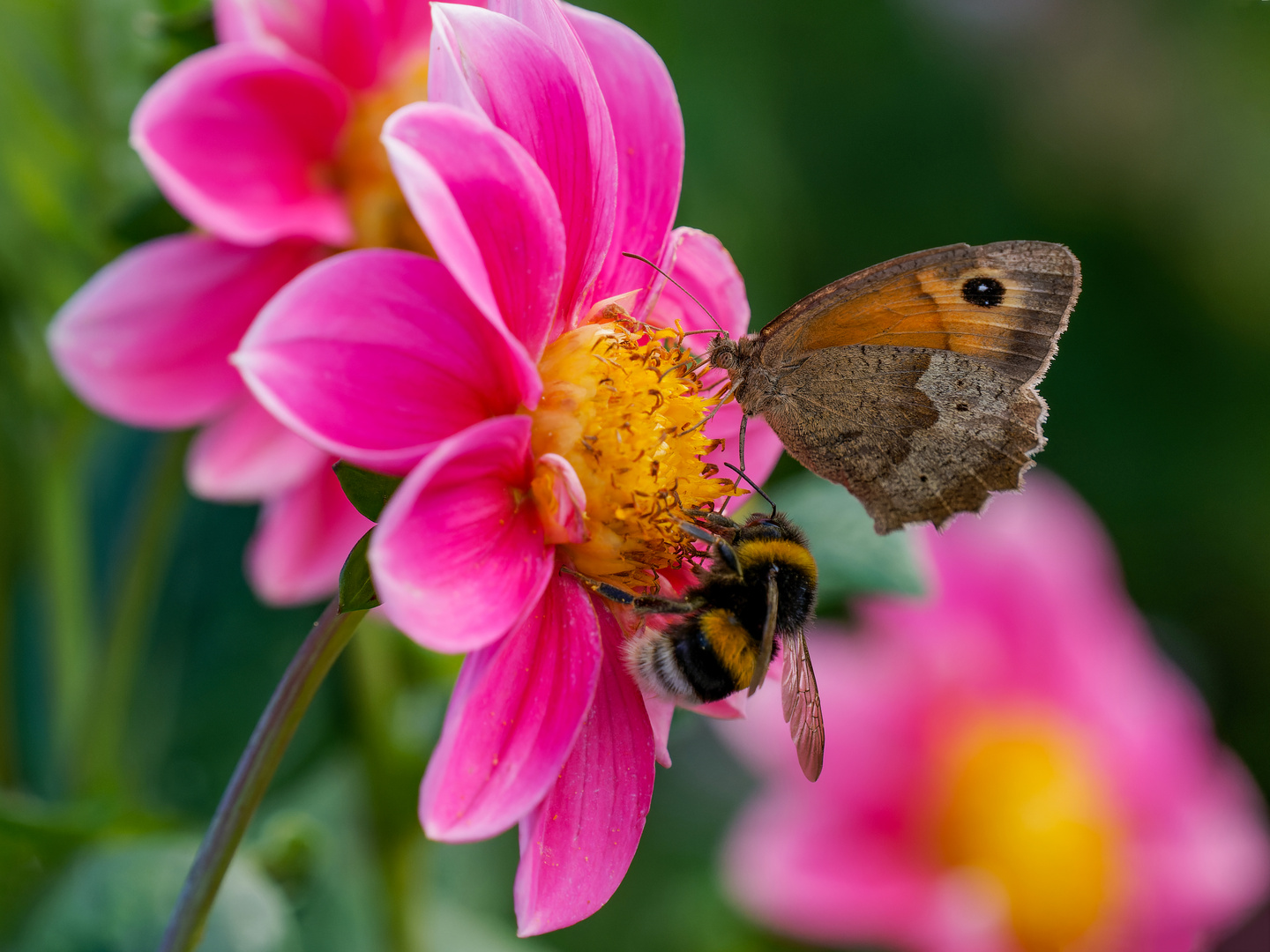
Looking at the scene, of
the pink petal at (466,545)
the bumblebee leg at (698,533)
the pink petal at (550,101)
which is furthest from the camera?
the bumblebee leg at (698,533)

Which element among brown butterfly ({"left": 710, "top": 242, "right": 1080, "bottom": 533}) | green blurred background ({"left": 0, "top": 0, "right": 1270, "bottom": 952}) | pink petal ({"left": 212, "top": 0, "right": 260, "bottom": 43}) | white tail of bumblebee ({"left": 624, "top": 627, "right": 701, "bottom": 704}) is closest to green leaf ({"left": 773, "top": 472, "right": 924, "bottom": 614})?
green blurred background ({"left": 0, "top": 0, "right": 1270, "bottom": 952})

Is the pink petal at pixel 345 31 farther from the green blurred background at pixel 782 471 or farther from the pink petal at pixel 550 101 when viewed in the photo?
the pink petal at pixel 550 101

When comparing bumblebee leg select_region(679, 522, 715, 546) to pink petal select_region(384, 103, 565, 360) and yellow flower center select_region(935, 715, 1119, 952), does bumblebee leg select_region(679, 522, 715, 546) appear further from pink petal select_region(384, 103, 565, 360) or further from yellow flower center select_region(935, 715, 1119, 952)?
yellow flower center select_region(935, 715, 1119, 952)

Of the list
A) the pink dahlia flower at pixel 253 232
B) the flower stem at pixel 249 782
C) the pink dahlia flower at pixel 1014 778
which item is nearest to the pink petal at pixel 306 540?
the pink dahlia flower at pixel 253 232

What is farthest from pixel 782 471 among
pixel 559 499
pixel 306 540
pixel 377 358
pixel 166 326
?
pixel 377 358

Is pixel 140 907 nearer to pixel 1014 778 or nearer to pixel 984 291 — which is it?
pixel 984 291

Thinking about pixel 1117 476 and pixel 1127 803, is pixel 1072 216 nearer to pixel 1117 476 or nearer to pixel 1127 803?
pixel 1117 476
